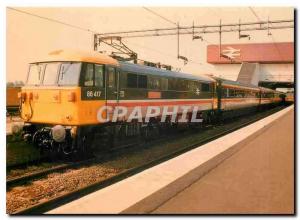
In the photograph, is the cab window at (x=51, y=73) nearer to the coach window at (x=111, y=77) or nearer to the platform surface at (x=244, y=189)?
the coach window at (x=111, y=77)

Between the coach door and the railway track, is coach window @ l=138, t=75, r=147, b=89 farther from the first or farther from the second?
the railway track

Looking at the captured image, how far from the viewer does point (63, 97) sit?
34.0 ft

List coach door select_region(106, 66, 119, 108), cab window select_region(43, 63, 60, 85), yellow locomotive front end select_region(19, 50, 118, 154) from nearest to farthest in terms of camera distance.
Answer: yellow locomotive front end select_region(19, 50, 118, 154)
cab window select_region(43, 63, 60, 85)
coach door select_region(106, 66, 119, 108)

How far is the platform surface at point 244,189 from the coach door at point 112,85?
4045 mm

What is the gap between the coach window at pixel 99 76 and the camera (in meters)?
11.0

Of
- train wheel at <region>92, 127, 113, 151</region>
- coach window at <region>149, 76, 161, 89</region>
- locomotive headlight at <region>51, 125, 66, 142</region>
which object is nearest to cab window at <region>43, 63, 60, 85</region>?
locomotive headlight at <region>51, 125, 66, 142</region>

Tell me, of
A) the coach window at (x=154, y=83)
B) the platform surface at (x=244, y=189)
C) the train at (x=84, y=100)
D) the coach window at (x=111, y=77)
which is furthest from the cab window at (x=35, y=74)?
the platform surface at (x=244, y=189)

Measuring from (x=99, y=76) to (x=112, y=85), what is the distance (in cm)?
70

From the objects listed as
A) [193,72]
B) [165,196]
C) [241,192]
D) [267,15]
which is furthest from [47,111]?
[193,72]

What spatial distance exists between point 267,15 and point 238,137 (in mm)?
6948

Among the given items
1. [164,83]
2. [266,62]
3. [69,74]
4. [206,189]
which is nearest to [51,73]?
[69,74]

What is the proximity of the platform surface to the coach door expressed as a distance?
404 centimetres

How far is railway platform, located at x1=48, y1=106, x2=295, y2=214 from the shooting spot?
6988 millimetres

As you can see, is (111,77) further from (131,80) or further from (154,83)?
(154,83)
